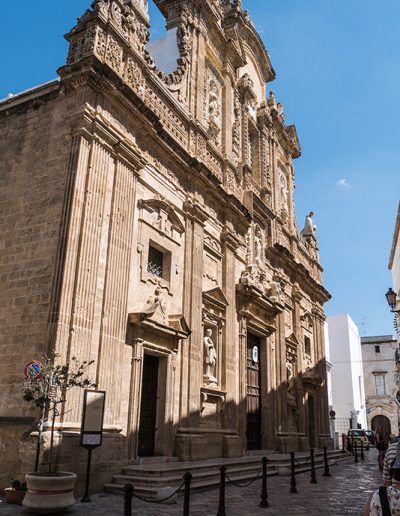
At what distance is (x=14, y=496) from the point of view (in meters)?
7.80

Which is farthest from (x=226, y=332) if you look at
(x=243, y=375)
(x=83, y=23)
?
(x=83, y=23)

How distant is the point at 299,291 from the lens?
24672mm

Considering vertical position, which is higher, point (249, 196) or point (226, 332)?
point (249, 196)

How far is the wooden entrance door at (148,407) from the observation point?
A: 11.7m

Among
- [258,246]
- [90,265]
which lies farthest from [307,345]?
[90,265]

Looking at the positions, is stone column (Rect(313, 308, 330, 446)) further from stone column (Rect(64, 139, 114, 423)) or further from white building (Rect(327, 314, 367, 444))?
stone column (Rect(64, 139, 114, 423))

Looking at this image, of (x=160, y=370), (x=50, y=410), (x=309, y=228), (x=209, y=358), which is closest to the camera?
(x=50, y=410)

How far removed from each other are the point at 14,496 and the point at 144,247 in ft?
20.2

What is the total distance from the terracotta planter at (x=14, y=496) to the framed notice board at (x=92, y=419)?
1135 millimetres

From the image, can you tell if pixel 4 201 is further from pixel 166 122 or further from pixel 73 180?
pixel 166 122

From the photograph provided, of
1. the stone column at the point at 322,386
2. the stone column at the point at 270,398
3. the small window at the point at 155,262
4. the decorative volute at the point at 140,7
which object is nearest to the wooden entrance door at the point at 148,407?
the small window at the point at 155,262

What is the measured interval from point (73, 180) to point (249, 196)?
34.7 ft

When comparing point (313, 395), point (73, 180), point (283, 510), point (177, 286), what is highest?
point (73, 180)

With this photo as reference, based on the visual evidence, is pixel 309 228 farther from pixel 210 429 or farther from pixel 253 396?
pixel 210 429
